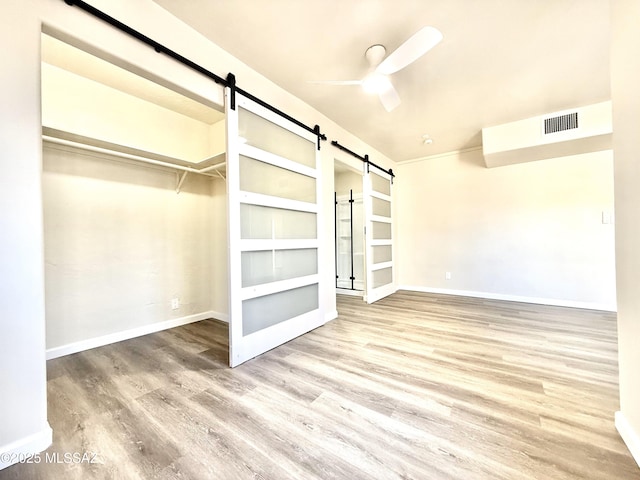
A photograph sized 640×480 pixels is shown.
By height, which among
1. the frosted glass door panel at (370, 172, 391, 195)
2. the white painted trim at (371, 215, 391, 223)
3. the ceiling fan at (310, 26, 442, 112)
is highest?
the ceiling fan at (310, 26, 442, 112)

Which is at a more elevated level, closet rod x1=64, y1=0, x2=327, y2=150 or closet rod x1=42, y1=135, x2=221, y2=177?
closet rod x1=64, y1=0, x2=327, y2=150

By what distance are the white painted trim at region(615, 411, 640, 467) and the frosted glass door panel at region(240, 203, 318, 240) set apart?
96.5 inches

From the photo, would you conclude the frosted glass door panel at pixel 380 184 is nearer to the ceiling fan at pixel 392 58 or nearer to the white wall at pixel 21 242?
the ceiling fan at pixel 392 58

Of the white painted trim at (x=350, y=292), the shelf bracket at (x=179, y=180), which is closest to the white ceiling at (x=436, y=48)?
the shelf bracket at (x=179, y=180)

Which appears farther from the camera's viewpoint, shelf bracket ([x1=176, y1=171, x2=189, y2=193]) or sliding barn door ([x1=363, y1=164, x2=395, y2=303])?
sliding barn door ([x1=363, y1=164, x2=395, y2=303])

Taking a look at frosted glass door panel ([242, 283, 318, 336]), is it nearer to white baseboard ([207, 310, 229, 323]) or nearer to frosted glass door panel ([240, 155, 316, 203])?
frosted glass door panel ([240, 155, 316, 203])

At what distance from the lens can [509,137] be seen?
11.3 feet

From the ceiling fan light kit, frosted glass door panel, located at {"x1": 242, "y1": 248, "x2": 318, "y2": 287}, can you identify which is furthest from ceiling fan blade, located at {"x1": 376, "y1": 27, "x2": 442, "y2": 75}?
frosted glass door panel, located at {"x1": 242, "y1": 248, "x2": 318, "y2": 287}

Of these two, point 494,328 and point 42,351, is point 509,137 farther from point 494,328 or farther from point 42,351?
point 42,351

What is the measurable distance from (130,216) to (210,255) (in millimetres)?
1028

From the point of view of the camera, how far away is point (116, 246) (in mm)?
2611

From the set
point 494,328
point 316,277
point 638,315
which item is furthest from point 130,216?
point 494,328

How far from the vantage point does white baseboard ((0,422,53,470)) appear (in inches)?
43.3

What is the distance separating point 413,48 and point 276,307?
7.59 ft
